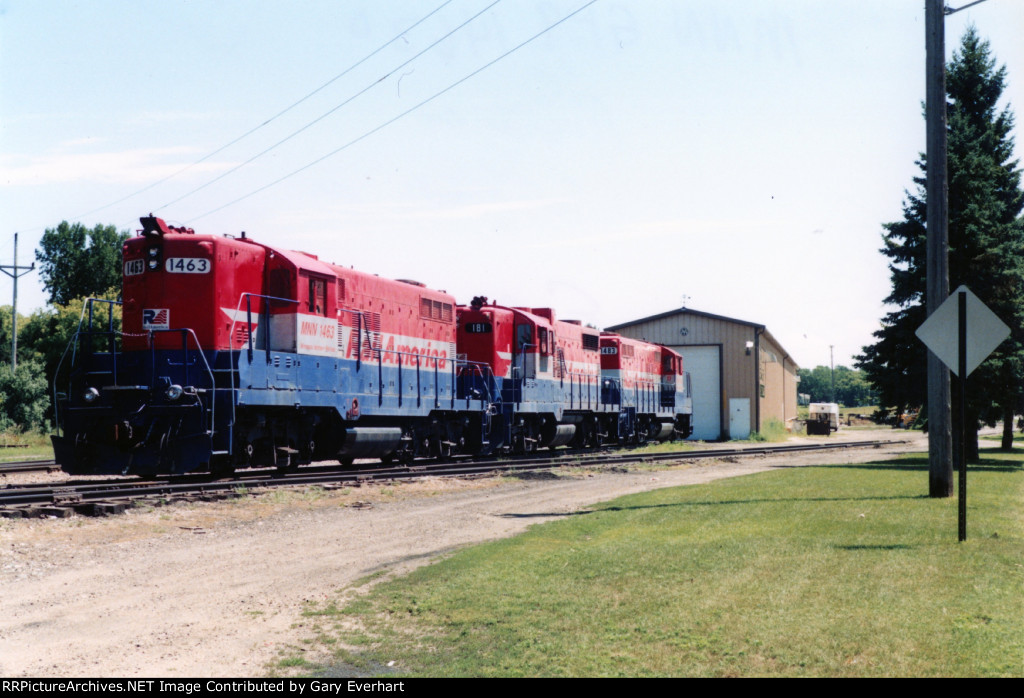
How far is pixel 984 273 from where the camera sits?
2570cm

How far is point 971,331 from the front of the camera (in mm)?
11531

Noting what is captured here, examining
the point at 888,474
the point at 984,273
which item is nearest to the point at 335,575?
the point at 888,474

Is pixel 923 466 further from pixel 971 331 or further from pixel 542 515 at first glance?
pixel 971 331

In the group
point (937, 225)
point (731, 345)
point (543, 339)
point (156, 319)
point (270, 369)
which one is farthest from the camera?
point (731, 345)

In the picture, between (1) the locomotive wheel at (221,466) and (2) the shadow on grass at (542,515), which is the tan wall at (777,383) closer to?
(2) the shadow on grass at (542,515)

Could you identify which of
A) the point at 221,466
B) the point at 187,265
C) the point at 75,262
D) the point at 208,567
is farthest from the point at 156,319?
the point at 75,262

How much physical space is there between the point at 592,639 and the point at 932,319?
286 inches

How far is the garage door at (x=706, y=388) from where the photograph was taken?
5309cm

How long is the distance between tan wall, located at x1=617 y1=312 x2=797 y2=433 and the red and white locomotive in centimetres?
2605

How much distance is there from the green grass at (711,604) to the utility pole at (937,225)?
2491 mm

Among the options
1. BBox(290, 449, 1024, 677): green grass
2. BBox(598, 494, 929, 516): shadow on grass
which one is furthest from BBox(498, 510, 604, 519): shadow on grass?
BBox(290, 449, 1024, 677): green grass

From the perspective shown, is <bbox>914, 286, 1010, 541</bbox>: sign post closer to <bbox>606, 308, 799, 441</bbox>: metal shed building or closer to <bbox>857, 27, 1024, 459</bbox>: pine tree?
<bbox>857, 27, 1024, 459</bbox>: pine tree

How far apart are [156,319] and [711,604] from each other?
12659 mm
